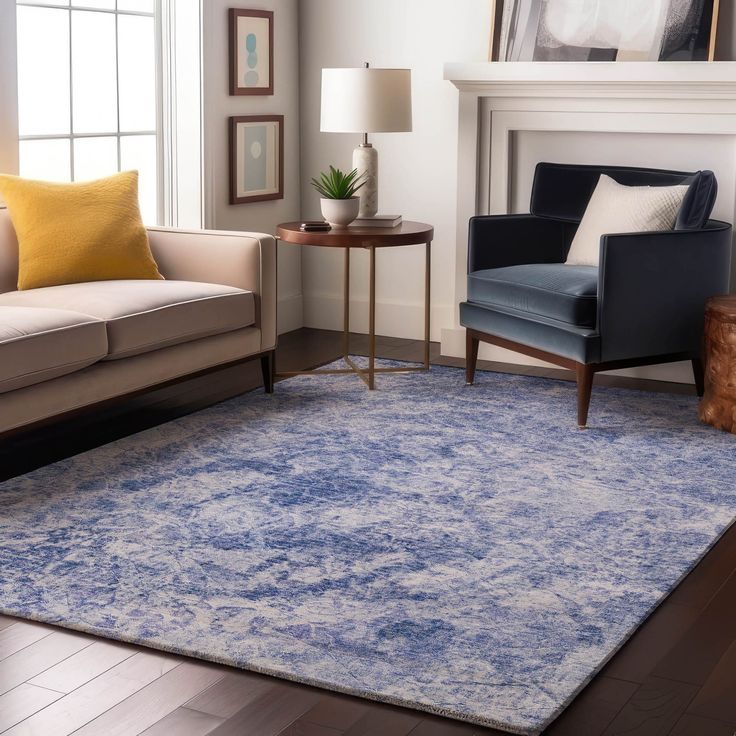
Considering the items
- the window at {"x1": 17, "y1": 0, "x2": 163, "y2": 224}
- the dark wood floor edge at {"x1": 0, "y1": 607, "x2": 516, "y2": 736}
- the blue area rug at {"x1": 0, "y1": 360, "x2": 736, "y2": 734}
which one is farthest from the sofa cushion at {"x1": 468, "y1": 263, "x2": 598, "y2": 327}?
the dark wood floor edge at {"x1": 0, "y1": 607, "x2": 516, "y2": 736}

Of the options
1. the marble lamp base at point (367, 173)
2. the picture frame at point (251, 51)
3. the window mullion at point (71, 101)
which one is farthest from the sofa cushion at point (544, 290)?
the window mullion at point (71, 101)

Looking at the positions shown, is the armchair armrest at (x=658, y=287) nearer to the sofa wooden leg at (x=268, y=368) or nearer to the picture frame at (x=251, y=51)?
the sofa wooden leg at (x=268, y=368)

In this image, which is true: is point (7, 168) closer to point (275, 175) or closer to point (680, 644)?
point (275, 175)

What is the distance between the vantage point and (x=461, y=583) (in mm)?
2787

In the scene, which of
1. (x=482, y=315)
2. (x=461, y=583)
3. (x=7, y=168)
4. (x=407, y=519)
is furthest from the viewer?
(x=482, y=315)

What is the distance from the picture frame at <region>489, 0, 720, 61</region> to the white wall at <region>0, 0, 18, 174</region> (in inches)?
81.7

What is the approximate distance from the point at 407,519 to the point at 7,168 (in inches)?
86.7

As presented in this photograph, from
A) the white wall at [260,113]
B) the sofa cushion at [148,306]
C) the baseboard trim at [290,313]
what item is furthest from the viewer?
the baseboard trim at [290,313]

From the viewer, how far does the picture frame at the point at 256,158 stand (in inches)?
215

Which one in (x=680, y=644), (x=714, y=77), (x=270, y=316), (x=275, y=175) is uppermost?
(x=714, y=77)

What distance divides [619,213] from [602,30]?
2.93 ft

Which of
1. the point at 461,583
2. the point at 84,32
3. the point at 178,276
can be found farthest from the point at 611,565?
the point at 84,32

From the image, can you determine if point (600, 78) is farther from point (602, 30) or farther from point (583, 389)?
point (583, 389)

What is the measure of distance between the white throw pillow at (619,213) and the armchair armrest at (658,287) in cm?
18
